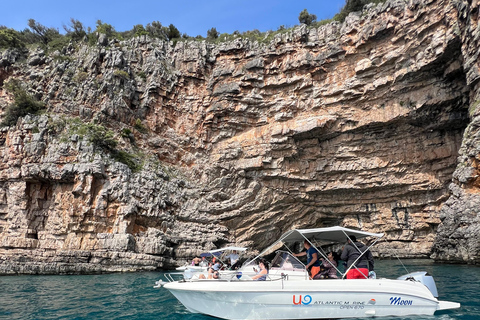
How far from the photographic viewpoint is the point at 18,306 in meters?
10.3

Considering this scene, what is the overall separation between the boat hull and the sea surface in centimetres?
51

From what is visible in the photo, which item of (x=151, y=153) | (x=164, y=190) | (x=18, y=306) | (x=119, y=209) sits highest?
(x=151, y=153)

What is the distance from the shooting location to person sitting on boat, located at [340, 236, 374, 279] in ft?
27.1

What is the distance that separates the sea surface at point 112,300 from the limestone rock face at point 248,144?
6205mm

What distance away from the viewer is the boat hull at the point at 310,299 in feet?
25.0

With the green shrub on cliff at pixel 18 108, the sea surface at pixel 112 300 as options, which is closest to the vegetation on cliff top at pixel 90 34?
the green shrub on cliff at pixel 18 108

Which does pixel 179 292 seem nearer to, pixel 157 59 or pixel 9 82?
pixel 157 59

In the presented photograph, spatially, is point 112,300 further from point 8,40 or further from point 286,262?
point 8,40

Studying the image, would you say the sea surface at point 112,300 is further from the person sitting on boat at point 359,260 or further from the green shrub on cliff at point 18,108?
the green shrub on cliff at point 18,108

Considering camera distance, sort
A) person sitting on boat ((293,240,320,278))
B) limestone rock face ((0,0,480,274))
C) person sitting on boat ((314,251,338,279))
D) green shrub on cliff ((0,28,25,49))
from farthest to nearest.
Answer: green shrub on cliff ((0,28,25,49)), limestone rock face ((0,0,480,274)), person sitting on boat ((293,240,320,278)), person sitting on boat ((314,251,338,279))

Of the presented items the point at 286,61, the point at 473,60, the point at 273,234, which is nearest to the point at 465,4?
the point at 473,60

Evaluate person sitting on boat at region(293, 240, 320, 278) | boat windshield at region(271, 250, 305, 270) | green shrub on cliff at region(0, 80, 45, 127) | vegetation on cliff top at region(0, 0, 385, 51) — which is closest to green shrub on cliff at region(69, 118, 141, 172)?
green shrub on cliff at region(0, 80, 45, 127)

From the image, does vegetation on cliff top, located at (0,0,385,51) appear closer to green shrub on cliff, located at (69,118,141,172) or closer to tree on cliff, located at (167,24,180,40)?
tree on cliff, located at (167,24,180,40)

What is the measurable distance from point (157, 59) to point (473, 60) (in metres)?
27.5
